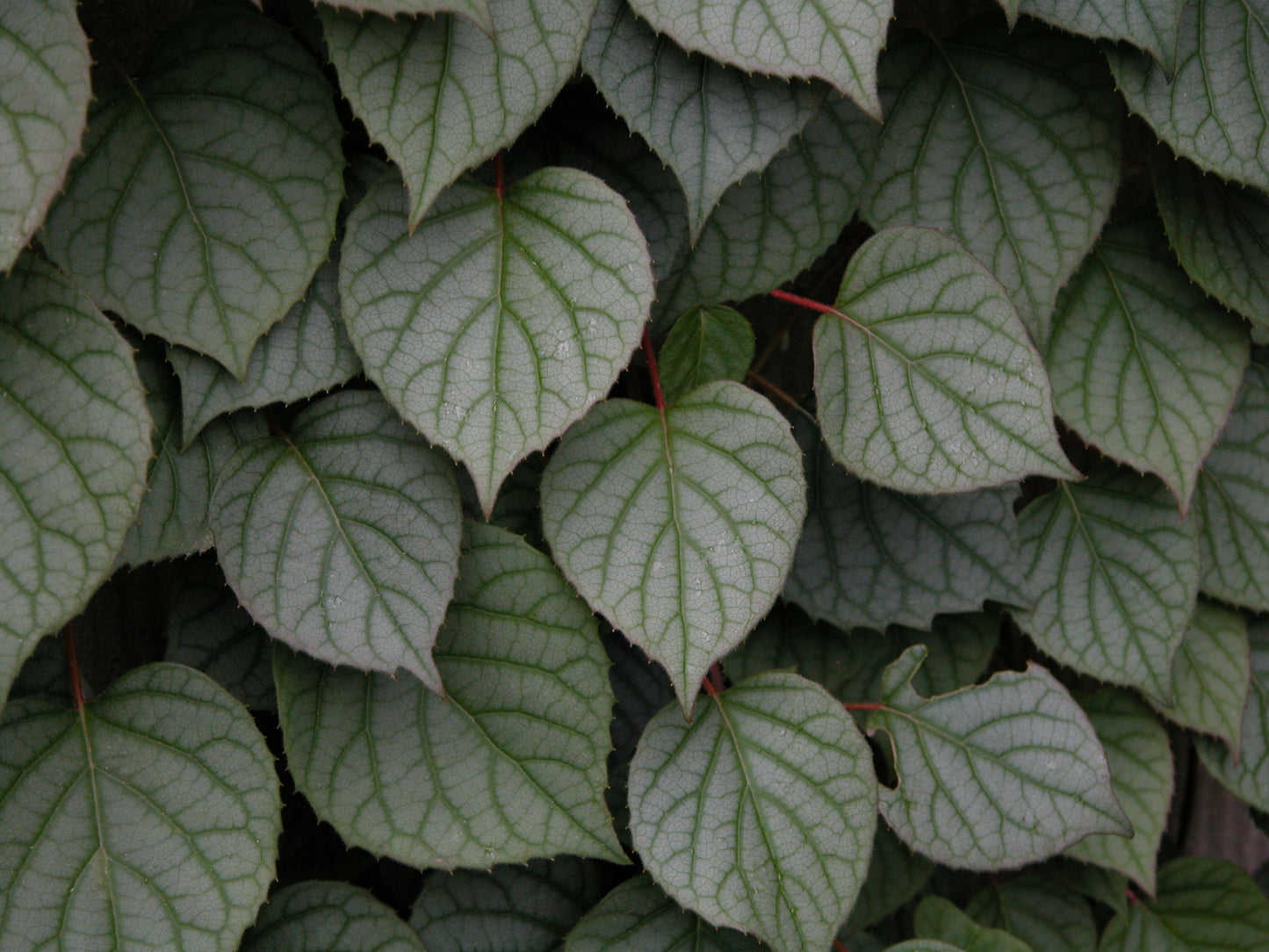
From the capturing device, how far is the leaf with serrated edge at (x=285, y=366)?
0.90m

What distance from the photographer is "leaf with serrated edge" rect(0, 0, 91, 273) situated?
715 mm

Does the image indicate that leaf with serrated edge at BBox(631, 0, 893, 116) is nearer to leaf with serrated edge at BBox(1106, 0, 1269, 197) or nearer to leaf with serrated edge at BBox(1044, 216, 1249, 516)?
leaf with serrated edge at BBox(1106, 0, 1269, 197)

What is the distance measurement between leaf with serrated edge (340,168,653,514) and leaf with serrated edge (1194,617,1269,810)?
3.42 ft

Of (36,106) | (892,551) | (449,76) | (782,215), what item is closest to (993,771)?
(892,551)

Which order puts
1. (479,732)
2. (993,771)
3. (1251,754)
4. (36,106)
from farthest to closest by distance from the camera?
(1251,754) < (993,771) < (479,732) < (36,106)

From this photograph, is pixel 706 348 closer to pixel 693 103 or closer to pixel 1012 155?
pixel 693 103

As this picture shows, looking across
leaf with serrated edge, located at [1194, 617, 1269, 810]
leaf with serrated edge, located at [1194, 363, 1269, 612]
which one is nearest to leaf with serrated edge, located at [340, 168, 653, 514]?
leaf with serrated edge, located at [1194, 363, 1269, 612]

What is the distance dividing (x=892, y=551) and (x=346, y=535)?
0.61 m

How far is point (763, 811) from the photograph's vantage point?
971 millimetres

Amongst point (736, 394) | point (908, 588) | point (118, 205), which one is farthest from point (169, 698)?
point (908, 588)

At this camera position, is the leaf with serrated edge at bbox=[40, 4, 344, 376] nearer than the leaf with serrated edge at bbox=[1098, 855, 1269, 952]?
Yes

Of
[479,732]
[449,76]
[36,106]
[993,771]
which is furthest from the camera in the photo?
[993,771]

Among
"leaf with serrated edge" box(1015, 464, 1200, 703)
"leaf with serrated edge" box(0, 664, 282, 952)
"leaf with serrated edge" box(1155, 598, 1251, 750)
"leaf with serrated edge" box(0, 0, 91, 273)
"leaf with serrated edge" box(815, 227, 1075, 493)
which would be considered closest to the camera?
"leaf with serrated edge" box(0, 0, 91, 273)

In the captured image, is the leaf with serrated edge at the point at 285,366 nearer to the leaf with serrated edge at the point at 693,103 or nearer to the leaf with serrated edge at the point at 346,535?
the leaf with serrated edge at the point at 346,535
